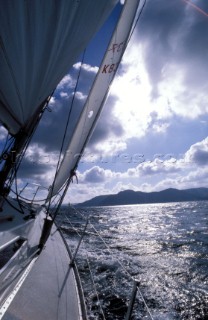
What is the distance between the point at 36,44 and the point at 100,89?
349 cm

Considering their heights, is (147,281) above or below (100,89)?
below

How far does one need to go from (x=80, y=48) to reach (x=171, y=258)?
31.6 feet

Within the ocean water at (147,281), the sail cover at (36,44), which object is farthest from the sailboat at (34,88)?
the ocean water at (147,281)

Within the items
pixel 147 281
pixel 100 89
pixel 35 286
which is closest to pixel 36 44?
pixel 35 286

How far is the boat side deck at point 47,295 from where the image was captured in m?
2.28

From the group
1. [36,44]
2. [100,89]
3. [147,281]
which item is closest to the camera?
[36,44]

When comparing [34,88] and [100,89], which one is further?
[100,89]

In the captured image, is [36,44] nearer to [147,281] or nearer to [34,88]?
[34,88]

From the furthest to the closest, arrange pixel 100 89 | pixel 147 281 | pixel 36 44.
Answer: pixel 147 281
pixel 100 89
pixel 36 44

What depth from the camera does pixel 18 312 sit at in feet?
6.99

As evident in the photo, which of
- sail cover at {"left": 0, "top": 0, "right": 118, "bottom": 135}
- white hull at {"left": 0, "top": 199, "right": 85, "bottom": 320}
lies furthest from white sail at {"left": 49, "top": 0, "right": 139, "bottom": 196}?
sail cover at {"left": 0, "top": 0, "right": 118, "bottom": 135}

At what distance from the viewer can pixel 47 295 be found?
9.29 feet

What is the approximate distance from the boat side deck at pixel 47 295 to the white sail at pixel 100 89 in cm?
207

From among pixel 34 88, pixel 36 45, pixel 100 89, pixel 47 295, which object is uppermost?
pixel 100 89
